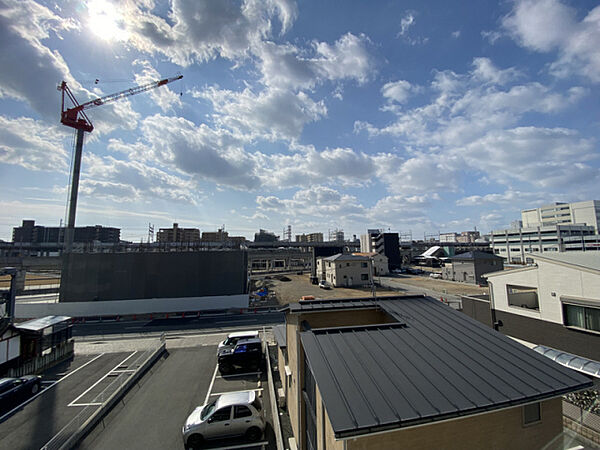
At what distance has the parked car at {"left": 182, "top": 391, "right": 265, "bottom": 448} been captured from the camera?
376 inches

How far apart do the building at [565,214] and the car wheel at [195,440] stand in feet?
380

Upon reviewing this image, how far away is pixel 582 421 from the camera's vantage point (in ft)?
29.4

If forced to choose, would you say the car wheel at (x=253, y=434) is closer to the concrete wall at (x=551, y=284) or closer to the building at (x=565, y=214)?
the concrete wall at (x=551, y=284)

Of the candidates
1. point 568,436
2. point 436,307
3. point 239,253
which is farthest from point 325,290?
point 568,436

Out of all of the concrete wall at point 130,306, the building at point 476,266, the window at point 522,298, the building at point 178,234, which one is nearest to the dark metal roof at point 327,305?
the window at point 522,298

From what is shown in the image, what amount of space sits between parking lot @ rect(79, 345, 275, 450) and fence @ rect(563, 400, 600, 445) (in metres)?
10.9

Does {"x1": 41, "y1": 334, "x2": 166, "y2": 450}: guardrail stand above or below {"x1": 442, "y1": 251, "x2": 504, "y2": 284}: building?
below

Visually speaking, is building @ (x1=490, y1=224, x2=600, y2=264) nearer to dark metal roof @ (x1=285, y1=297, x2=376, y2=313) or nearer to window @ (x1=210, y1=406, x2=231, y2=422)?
dark metal roof @ (x1=285, y1=297, x2=376, y2=313)

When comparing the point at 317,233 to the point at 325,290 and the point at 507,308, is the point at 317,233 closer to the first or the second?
the point at 325,290

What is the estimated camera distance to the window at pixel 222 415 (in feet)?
32.1

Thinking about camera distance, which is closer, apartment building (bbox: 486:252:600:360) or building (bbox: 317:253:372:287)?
apartment building (bbox: 486:252:600:360)

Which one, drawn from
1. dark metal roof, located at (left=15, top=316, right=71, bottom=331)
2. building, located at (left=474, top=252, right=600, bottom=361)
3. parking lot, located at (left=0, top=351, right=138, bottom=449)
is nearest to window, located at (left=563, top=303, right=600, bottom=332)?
building, located at (left=474, top=252, right=600, bottom=361)

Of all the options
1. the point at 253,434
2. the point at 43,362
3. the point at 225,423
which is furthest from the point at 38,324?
the point at 253,434

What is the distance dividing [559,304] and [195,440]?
1890 centimetres
